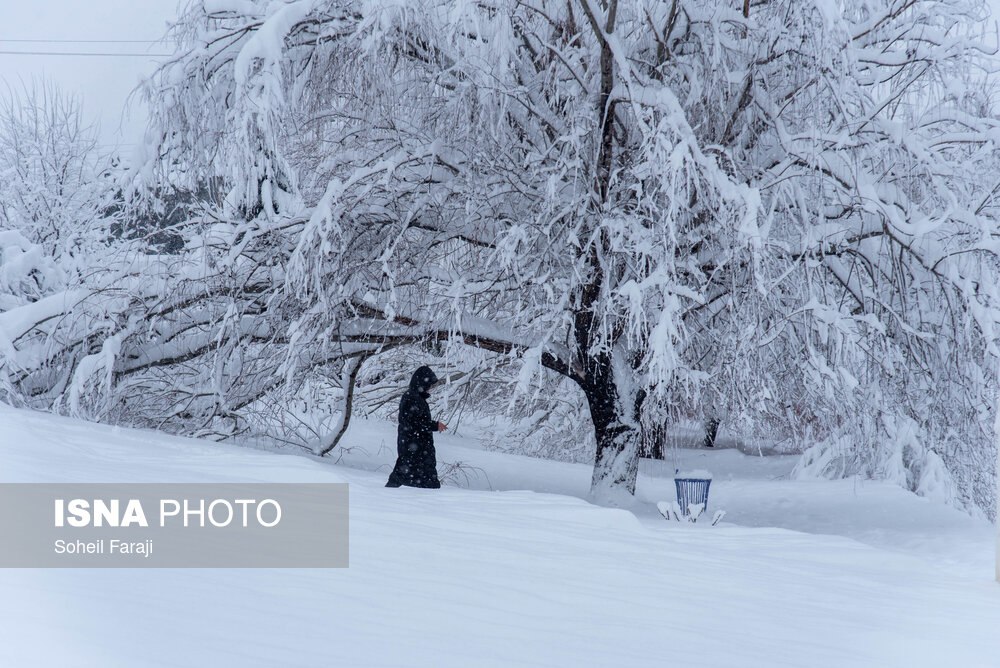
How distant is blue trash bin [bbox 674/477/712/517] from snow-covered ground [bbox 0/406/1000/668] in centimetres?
171

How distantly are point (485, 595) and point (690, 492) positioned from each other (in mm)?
4955

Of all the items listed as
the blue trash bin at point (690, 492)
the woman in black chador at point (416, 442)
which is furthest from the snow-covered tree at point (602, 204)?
the woman in black chador at point (416, 442)

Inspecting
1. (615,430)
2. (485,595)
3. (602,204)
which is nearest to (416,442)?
(615,430)

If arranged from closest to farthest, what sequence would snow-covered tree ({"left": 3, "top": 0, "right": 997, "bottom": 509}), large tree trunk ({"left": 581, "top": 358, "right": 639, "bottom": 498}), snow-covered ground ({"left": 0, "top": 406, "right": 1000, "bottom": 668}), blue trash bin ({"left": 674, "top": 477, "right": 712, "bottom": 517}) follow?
snow-covered ground ({"left": 0, "top": 406, "right": 1000, "bottom": 668})
snow-covered tree ({"left": 3, "top": 0, "right": 997, "bottom": 509})
blue trash bin ({"left": 674, "top": 477, "right": 712, "bottom": 517})
large tree trunk ({"left": 581, "top": 358, "right": 639, "bottom": 498})

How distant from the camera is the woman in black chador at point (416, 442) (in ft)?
26.4

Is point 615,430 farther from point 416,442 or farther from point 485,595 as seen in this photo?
point 485,595

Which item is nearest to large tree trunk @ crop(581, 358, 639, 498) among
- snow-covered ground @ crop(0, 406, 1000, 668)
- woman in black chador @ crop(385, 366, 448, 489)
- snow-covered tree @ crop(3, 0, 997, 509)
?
snow-covered tree @ crop(3, 0, 997, 509)

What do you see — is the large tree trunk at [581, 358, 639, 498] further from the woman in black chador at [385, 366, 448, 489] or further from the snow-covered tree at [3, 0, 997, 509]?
the woman in black chador at [385, 366, 448, 489]

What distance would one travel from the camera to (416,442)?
26.5 feet

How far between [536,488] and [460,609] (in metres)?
8.87

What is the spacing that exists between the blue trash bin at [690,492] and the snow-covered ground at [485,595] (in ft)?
5.61

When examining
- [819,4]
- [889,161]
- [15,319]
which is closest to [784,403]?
[889,161]

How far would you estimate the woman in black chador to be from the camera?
317 inches

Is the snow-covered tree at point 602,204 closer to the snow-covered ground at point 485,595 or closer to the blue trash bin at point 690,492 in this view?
the blue trash bin at point 690,492
